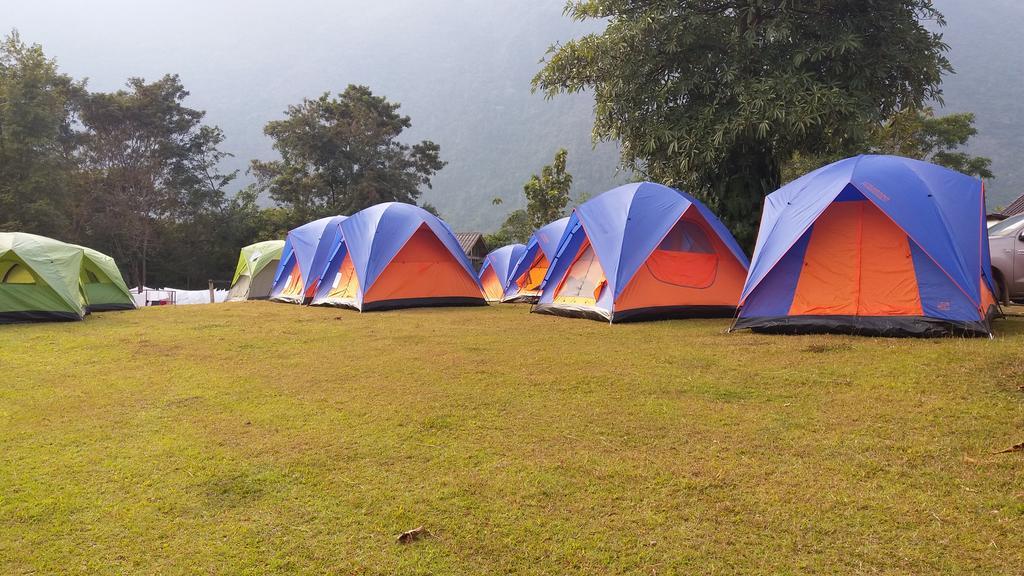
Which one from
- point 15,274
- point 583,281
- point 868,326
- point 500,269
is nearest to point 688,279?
point 583,281

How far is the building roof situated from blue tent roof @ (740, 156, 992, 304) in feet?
110

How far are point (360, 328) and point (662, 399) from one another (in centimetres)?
549

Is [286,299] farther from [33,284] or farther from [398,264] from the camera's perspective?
[33,284]

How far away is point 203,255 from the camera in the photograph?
1409 inches

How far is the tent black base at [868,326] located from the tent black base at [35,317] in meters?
10.4

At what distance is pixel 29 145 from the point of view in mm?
23984

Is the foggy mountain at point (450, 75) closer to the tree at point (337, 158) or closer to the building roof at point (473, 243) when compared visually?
the building roof at point (473, 243)

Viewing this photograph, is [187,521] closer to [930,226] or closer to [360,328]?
[360,328]

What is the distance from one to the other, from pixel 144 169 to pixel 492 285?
24.9 metres

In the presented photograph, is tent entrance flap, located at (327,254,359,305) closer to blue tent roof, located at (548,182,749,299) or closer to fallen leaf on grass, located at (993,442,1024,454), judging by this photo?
blue tent roof, located at (548,182,749,299)

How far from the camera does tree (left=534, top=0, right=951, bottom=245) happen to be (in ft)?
34.1

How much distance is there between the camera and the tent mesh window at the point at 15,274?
9.84 metres

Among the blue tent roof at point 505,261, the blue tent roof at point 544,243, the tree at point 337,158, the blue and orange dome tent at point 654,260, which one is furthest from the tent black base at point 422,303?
the tree at point 337,158

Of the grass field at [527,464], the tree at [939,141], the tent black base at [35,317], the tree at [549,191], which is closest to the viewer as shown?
the grass field at [527,464]
